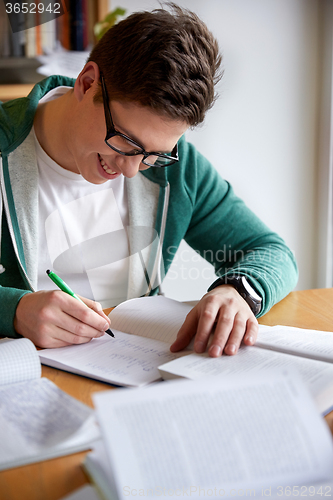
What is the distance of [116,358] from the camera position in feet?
2.22

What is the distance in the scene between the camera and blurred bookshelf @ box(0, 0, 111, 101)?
170 centimetres

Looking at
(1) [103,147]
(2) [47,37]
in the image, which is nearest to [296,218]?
(2) [47,37]

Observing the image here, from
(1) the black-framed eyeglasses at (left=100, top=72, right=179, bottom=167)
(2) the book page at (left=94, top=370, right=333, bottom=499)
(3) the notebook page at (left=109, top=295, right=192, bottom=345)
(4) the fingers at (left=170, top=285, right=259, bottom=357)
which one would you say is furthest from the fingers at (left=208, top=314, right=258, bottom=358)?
(1) the black-framed eyeglasses at (left=100, top=72, right=179, bottom=167)

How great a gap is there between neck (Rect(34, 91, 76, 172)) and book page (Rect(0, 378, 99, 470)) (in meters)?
0.72

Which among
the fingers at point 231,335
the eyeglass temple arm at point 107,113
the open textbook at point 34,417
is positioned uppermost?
the eyeglass temple arm at point 107,113

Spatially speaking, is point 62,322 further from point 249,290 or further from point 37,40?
point 37,40

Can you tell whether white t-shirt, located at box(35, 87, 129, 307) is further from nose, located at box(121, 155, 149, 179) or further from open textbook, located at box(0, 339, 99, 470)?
open textbook, located at box(0, 339, 99, 470)

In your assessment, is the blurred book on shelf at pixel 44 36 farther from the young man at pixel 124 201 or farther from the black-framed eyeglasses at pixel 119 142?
the black-framed eyeglasses at pixel 119 142

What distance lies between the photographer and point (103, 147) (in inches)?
37.6

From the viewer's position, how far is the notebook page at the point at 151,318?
0.78 m

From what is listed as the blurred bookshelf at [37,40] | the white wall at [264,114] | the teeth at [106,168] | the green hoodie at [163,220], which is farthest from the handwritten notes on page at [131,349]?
the white wall at [264,114]

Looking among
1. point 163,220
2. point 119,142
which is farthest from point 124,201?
point 119,142

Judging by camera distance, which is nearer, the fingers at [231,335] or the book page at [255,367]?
the book page at [255,367]

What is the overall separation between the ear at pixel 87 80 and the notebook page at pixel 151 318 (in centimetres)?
47
